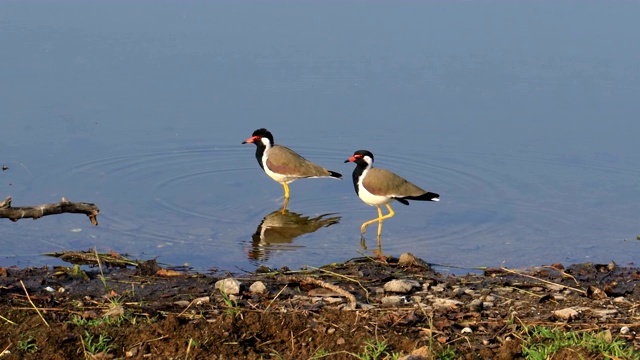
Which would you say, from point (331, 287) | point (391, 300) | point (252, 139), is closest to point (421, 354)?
point (391, 300)

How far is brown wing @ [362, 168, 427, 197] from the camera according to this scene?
10.8 m

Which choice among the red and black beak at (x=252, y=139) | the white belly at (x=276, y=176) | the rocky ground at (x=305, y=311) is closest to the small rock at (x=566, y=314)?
the rocky ground at (x=305, y=311)

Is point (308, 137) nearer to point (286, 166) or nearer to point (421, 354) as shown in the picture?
point (286, 166)

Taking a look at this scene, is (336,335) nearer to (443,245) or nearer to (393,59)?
(443,245)

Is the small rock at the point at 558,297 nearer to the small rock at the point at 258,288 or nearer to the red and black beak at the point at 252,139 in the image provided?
the small rock at the point at 258,288

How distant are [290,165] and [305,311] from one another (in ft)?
19.0

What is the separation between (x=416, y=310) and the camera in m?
6.46

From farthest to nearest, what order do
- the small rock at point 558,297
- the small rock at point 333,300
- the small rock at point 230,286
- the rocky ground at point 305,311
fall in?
1. the small rock at point 558,297
2. the small rock at point 230,286
3. the small rock at point 333,300
4. the rocky ground at point 305,311

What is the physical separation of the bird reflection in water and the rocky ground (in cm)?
156

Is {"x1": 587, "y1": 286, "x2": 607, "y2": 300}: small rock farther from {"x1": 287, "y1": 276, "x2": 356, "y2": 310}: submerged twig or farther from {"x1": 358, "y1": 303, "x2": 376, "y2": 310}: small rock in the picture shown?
{"x1": 287, "y1": 276, "x2": 356, "y2": 310}: submerged twig

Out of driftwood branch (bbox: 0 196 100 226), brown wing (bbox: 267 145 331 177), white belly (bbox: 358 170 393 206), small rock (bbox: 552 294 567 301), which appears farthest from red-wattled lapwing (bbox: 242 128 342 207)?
small rock (bbox: 552 294 567 301)

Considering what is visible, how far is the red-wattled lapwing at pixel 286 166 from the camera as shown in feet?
38.6

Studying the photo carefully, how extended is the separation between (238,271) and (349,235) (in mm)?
1834

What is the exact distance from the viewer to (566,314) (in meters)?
6.41
